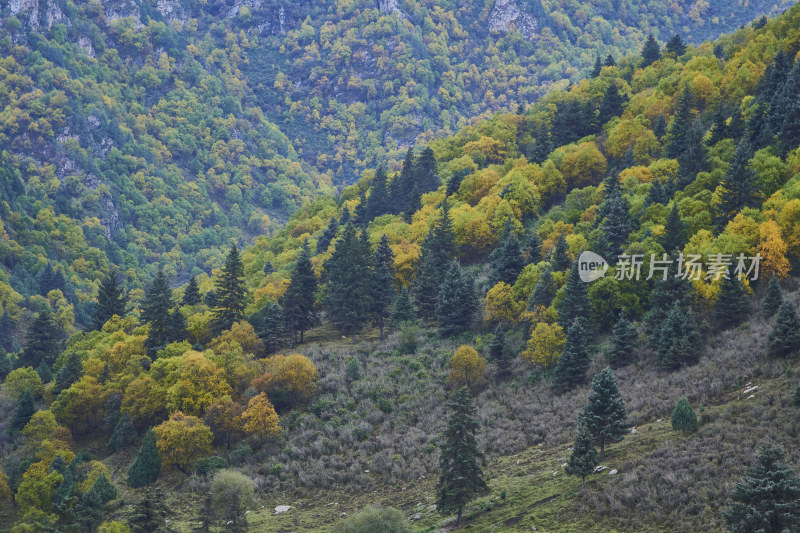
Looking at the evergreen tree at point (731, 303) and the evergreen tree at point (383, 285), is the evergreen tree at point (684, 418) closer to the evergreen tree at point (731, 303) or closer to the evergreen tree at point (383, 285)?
the evergreen tree at point (731, 303)

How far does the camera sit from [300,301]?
277 ft

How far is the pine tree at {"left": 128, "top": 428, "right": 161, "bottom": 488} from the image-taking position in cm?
5978

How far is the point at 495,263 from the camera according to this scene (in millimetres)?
83062

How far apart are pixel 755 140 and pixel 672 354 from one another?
130 feet

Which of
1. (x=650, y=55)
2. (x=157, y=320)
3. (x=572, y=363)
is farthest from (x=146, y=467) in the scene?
(x=650, y=55)

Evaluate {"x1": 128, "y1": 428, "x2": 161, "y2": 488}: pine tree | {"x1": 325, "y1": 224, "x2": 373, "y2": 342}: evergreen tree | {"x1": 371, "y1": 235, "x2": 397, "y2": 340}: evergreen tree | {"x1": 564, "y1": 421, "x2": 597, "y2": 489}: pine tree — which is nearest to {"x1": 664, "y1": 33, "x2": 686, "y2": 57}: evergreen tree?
{"x1": 371, "y1": 235, "x2": 397, "y2": 340}: evergreen tree

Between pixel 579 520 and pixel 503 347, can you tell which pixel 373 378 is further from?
pixel 579 520

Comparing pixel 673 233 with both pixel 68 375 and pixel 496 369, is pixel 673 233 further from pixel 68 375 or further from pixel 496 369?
pixel 68 375

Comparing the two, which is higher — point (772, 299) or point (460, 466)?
point (772, 299)

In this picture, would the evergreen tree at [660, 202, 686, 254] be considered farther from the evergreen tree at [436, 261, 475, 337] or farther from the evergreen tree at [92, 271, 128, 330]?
the evergreen tree at [92, 271, 128, 330]

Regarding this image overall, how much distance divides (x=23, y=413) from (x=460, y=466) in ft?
177

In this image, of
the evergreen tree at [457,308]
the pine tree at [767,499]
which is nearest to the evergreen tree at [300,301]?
the evergreen tree at [457,308]

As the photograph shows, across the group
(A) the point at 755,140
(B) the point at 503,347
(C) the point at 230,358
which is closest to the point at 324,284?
(C) the point at 230,358

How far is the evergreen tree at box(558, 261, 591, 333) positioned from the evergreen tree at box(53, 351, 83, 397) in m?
52.9
